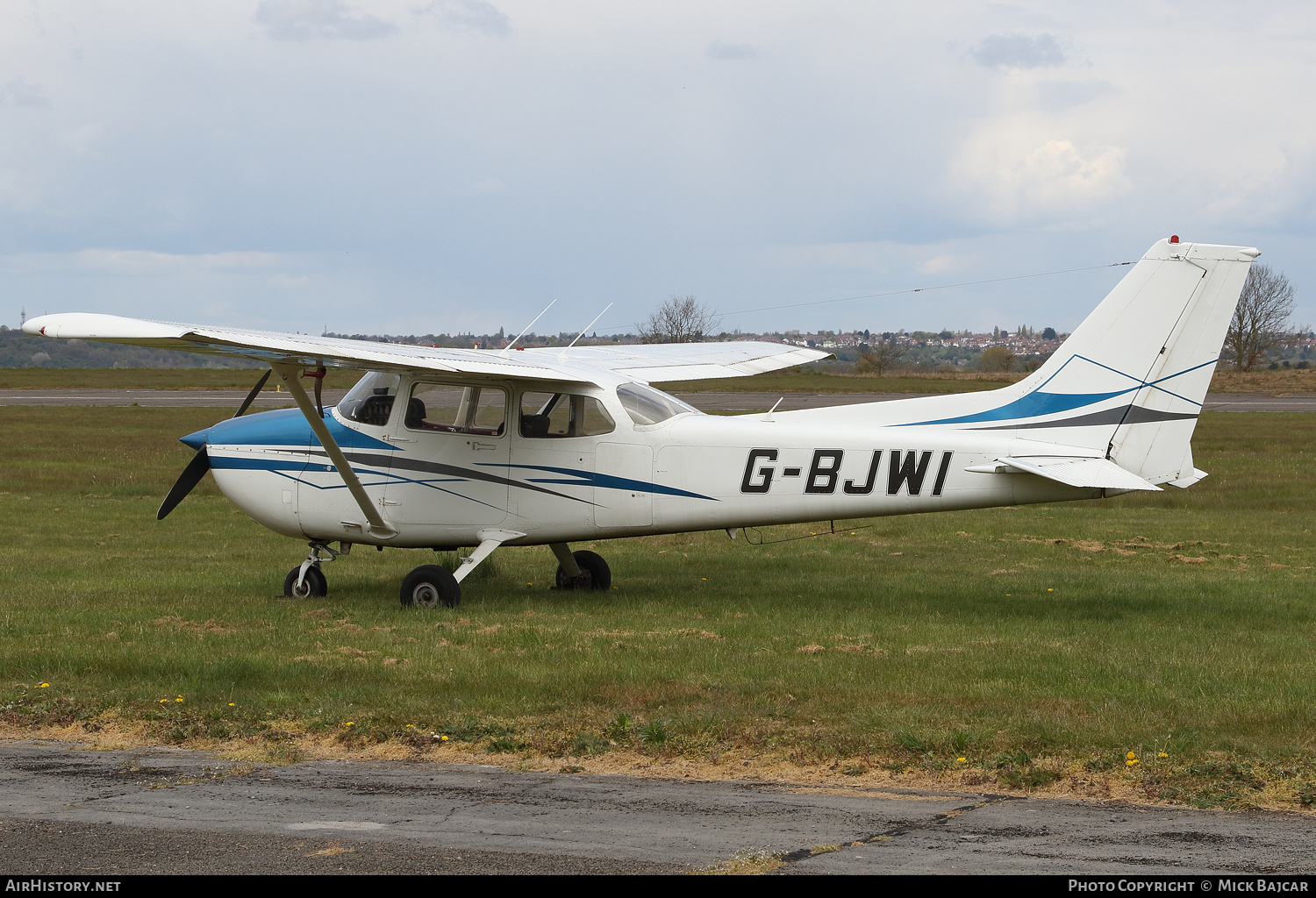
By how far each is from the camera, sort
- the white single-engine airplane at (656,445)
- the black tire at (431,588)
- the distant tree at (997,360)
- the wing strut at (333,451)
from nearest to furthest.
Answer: the wing strut at (333,451) → the white single-engine airplane at (656,445) → the black tire at (431,588) → the distant tree at (997,360)

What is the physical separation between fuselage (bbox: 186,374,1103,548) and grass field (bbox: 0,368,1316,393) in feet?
137

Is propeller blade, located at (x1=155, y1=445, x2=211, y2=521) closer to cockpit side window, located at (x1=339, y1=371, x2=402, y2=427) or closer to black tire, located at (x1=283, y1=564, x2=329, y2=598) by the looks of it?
black tire, located at (x1=283, y1=564, x2=329, y2=598)

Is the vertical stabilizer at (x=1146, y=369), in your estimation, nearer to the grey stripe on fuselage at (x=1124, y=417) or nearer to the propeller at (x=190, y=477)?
the grey stripe on fuselage at (x=1124, y=417)

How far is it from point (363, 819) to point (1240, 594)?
31.6ft

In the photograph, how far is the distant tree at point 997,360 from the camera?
91625 millimetres

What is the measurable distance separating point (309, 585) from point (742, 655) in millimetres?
5254

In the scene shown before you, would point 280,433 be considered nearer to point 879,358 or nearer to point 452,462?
point 452,462

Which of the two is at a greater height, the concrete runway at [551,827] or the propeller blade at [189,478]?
the propeller blade at [189,478]

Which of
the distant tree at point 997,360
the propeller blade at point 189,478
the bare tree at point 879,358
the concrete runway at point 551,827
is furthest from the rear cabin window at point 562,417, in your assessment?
the distant tree at point 997,360

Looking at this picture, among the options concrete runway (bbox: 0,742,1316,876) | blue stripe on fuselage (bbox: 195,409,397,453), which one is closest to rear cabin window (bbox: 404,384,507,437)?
blue stripe on fuselage (bbox: 195,409,397,453)

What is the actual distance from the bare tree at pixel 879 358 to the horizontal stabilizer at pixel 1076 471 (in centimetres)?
7278

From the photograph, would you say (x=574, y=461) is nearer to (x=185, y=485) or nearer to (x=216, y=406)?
(x=185, y=485)

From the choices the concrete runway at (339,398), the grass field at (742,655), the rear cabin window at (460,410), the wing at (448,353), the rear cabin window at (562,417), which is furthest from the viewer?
the concrete runway at (339,398)

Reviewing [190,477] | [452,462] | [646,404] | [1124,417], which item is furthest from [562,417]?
[1124,417]
